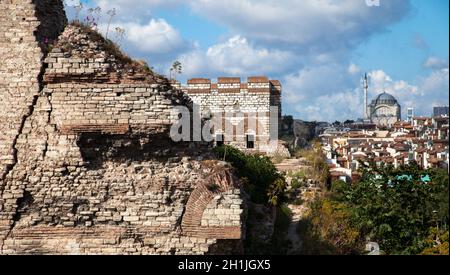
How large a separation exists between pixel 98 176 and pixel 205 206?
176cm

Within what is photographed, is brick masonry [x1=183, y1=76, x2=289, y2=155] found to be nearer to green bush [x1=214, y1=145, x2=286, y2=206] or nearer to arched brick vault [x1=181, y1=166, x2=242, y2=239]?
green bush [x1=214, y1=145, x2=286, y2=206]

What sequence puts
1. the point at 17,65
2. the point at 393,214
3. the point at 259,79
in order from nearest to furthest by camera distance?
1. the point at 17,65
2. the point at 393,214
3. the point at 259,79

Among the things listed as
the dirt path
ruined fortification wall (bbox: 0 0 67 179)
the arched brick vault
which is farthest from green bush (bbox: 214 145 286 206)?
ruined fortification wall (bbox: 0 0 67 179)

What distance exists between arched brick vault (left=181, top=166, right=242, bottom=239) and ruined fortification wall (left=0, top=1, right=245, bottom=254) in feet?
0.05

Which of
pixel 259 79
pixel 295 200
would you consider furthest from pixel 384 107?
pixel 295 200

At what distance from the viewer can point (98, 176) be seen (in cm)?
949

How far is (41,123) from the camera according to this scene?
9.55 m

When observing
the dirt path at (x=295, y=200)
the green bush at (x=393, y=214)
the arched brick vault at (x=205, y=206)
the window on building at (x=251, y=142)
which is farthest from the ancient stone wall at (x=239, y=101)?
the arched brick vault at (x=205, y=206)

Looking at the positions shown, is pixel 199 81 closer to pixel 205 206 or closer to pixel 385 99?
pixel 205 206

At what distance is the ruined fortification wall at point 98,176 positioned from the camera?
30.6 ft

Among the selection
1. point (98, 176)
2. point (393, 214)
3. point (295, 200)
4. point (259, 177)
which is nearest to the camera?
point (98, 176)
